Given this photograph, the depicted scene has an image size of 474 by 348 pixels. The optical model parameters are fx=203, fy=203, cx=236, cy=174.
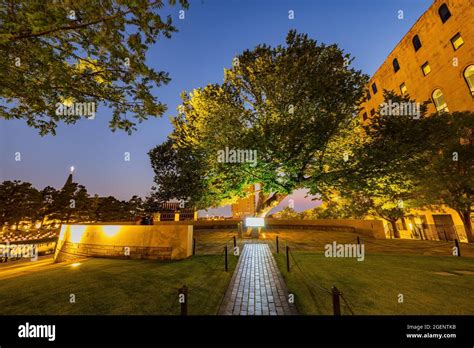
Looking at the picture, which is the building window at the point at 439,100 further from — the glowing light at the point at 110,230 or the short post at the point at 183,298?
the glowing light at the point at 110,230

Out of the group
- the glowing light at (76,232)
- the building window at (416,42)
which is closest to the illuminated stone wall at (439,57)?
the building window at (416,42)

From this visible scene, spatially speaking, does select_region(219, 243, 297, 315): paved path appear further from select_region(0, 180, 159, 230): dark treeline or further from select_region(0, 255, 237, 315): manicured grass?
select_region(0, 180, 159, 230): dark treeline

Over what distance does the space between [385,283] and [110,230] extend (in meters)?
13.6

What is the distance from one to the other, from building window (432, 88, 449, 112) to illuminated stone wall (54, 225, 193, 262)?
33.0 m

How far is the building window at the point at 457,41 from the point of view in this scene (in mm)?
22684

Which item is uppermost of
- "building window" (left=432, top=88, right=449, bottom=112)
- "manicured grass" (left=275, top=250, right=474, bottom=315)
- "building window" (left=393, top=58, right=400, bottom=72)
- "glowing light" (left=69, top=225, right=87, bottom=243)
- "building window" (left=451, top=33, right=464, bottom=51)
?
"building window" (left=393, top=58, right=400, bottom=72)

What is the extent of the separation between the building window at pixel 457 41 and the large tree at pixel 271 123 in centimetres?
1877

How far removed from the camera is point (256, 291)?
6648mm

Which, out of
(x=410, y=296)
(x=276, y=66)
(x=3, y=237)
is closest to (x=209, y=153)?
(x=276, y=66)

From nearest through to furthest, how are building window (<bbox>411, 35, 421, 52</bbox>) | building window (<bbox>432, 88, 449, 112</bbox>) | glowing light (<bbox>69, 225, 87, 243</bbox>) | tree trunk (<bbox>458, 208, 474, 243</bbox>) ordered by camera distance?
glowing light (<bbox>69, 225, 87, 243</bbox>)
tree trunk (<bbox>458, 208, 474, 243</bbox>)
building window (<bbox>432, 88, 449, 112</bbox>)
building window (<bbox>411, 35, 421, 52</bbox>)

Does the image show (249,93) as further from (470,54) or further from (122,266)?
(470,54)

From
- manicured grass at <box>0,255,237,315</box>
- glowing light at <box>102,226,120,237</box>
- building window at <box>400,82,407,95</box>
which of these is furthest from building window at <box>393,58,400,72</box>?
glowing light at <box>102,226,120,237</box>

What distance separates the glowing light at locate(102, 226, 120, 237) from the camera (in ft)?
38.4

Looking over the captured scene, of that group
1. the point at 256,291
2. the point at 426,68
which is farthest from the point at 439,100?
the point at 256,291
